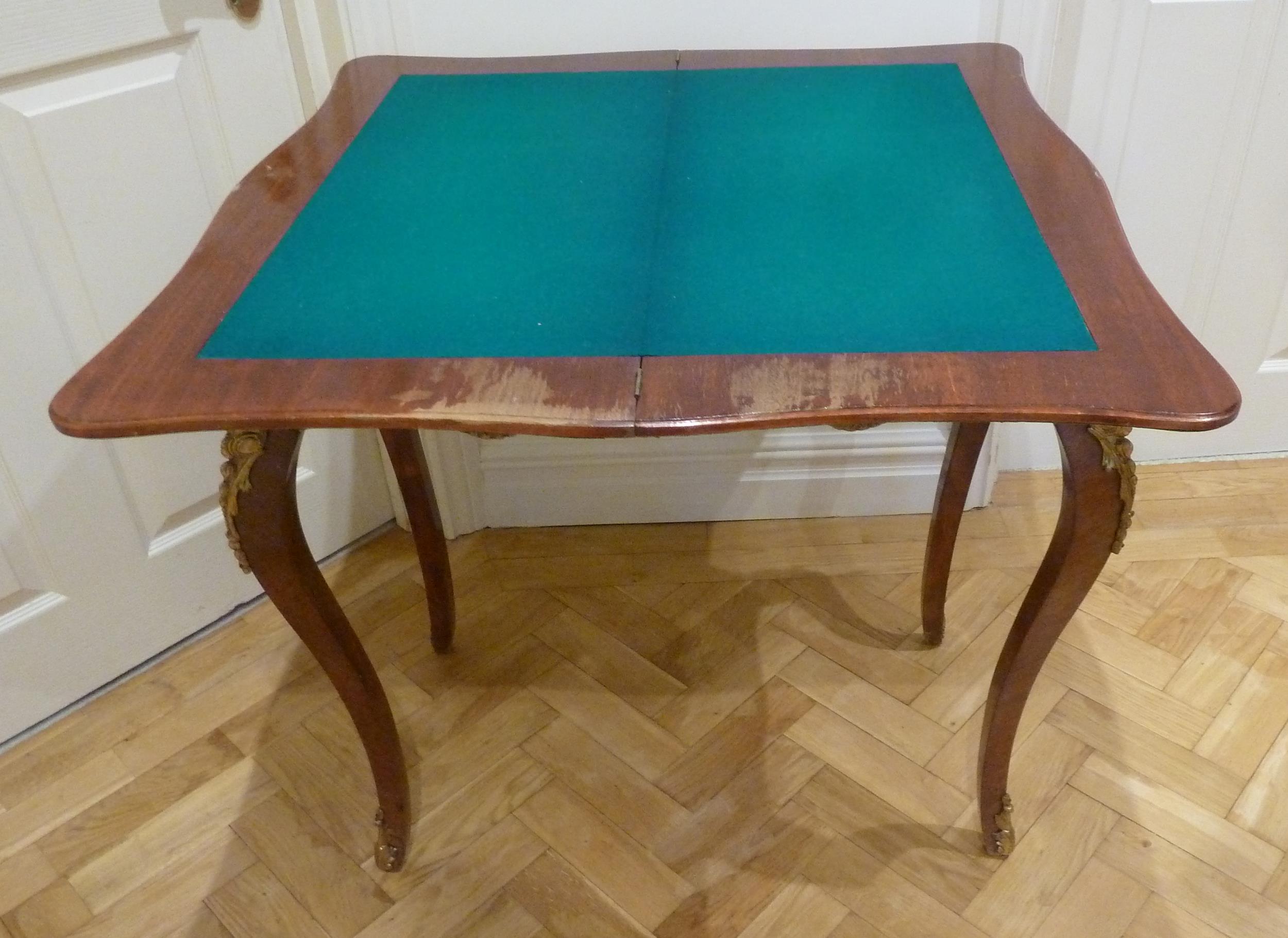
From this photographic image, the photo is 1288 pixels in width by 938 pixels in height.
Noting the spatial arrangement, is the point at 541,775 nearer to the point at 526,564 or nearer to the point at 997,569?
the point at 526,564

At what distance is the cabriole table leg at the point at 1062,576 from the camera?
95 cm

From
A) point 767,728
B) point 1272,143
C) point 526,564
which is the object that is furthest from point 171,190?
point 1272,143

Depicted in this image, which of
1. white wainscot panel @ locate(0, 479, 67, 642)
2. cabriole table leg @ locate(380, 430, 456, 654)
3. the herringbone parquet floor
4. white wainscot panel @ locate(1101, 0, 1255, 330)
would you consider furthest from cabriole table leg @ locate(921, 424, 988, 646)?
white wainscot panel @ locate(0, 479, 67, 642)

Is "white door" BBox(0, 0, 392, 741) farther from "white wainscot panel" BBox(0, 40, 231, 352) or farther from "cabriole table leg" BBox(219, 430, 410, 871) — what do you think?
"cabriole table leg" BBox(219, 430, 410, 871)

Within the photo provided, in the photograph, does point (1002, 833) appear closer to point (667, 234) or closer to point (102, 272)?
point (667, 234)

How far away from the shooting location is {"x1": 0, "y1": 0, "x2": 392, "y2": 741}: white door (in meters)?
1.33

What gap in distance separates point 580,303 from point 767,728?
0.82m

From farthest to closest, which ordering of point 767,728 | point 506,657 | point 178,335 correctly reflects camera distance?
point 506,657 → point 767,728 → point 178,335

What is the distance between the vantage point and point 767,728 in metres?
1.53

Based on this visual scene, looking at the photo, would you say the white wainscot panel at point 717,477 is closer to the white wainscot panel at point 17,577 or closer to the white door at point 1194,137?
the white door at point 1194,137

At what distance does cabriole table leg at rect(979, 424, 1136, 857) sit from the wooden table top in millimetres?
71

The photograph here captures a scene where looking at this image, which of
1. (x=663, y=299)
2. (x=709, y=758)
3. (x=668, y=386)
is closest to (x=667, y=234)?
(x=663, y=299)

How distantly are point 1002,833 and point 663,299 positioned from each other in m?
0.84

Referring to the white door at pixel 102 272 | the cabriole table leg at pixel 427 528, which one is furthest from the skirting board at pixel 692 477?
the white door at pixel 102 272
